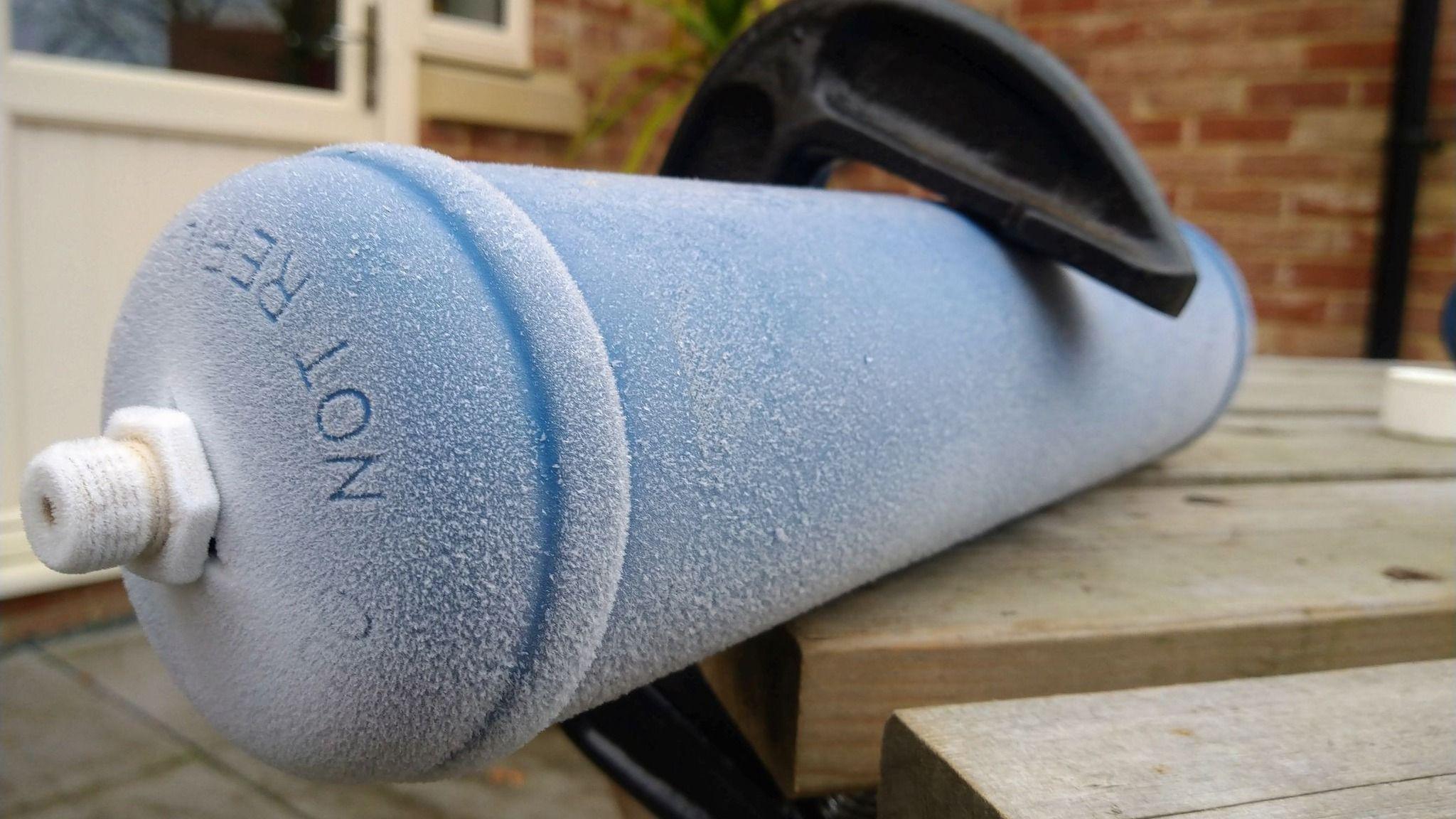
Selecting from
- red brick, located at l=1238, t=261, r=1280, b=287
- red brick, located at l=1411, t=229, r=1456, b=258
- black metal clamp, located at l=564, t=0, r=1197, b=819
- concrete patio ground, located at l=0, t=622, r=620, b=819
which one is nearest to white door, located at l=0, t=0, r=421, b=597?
concrete patio ground, located at l=0, t=622, r=620, b=819

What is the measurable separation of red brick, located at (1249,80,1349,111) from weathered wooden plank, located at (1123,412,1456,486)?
1.22 metres

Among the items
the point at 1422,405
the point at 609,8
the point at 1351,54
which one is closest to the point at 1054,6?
the point at 1351,54

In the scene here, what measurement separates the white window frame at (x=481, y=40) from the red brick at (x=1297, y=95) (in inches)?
62.1

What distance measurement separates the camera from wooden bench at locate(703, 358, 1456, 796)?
522mm

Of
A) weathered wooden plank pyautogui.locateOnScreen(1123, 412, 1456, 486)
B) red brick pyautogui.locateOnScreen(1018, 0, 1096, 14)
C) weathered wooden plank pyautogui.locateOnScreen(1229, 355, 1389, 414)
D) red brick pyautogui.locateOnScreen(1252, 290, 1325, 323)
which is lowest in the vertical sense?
weathered wooden plank pyautogui.locateOnScreen(1229, 355, 1389, 414)

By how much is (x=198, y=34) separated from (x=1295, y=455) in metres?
1.92

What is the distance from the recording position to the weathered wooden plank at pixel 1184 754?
36 centimetres

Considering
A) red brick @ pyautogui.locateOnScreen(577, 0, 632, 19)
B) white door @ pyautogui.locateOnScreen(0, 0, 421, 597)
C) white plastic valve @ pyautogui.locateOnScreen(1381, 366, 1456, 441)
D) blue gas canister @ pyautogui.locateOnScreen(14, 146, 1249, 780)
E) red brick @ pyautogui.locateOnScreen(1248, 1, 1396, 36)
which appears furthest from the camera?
red brick @ pyautogui.locateOnScreen(577, 0, 632, 19)

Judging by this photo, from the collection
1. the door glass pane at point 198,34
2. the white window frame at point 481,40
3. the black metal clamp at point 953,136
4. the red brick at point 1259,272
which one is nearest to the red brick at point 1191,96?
the red brick at point 1259,272

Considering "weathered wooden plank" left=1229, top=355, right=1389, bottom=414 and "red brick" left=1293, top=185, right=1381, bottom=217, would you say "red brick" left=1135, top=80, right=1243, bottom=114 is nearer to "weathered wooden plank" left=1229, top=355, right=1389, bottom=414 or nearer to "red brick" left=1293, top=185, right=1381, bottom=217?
"red brick" left=1293, top=185, right=1381, bottom=217

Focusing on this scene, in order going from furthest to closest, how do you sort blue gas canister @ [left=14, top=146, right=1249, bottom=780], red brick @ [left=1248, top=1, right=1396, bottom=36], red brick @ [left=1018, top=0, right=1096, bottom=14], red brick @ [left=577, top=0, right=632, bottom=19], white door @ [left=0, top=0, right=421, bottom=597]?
red brick @ [left=577, top=0, right=632, bottom=19], red brick @ [left=1018, top=0, right=1096, bottom=14], red brick @ [left=1248, top=1, right=1396, bottom=36], white door @ [left=0, top=0, right=421, bottom=597], blue gas canister @ [left=14, top=146, right=1249, bottom=780]

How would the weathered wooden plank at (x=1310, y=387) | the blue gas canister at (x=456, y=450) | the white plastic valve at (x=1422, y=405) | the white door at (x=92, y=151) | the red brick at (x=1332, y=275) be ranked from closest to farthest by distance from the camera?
the blue gas canister at (x=456, y=450)
the white plastic valve at (x=1422, y=405)
the weathered wooden plank at (x=1310, y=387)
the white door at (x=92, y=151)
the red brick at (x=1332, y=275)

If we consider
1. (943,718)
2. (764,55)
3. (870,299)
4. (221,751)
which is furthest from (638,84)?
(943,718)

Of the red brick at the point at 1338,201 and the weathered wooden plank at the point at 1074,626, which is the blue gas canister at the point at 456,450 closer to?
the weathered wooden plank at the point at 1074,626
